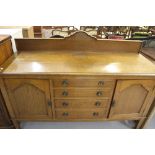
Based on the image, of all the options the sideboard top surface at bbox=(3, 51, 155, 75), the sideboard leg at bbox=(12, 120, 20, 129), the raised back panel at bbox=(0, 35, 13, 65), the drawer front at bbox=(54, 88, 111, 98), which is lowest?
the sideboard leg at bbox=(12, 120, 20, 129)

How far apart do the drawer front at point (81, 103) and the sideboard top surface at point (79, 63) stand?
0.29m

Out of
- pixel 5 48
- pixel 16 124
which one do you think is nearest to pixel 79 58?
pixel 5 48

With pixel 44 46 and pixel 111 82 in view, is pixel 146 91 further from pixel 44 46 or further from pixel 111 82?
pixel 44 46

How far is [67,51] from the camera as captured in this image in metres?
1.29

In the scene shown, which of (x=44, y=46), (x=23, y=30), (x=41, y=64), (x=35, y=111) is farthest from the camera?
(x=23, y=30)

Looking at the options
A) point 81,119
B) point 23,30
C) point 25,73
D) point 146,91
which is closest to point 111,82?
point 146,91

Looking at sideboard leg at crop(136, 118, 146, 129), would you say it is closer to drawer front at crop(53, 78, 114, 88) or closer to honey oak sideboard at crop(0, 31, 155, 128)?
honey oak sideboard at crop(0, 31, 155, 128)

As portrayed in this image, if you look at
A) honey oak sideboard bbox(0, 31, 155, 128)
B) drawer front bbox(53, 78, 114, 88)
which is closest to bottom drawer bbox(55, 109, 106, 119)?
honey oak sideboard bbox(0, 31, 155, 128)

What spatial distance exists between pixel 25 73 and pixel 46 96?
0.86 feet

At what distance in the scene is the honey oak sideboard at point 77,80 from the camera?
974 mm

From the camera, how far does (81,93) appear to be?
1.07 metres

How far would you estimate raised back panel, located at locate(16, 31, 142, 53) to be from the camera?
4.06 feet

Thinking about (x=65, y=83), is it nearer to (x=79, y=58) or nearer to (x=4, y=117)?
→ (x=79, y=58)

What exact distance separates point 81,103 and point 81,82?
0.77 feet
